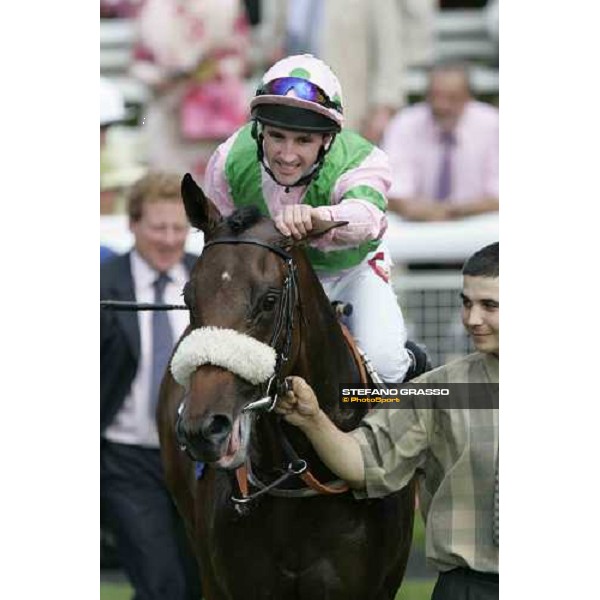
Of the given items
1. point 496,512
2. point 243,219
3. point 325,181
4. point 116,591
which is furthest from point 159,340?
point 496,512

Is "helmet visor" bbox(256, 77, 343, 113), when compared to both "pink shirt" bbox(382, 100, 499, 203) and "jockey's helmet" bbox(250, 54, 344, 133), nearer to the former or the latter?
"jockey's helmet" bbox(250, 54, 344, 133)

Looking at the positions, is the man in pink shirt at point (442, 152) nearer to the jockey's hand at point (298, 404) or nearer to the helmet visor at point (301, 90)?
the helmet visor at point (301, 90)

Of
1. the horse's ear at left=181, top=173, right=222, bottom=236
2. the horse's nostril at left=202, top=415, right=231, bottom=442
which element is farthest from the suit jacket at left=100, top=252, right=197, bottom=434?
the horse's nostril at left=202, top=415, right=231, bottom=442

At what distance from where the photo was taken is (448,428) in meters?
3.79

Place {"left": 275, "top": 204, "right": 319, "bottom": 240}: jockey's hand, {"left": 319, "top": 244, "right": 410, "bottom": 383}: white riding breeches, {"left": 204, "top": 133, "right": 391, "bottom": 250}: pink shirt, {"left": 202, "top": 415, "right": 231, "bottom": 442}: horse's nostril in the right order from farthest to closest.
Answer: {"left": 319, "top": 244, "right": 410, "bottom": 383}: white riding breeches
{"left": 204, "top": 133, "right": 391, "bottom": 250}: pink shirt
{"left": 275, "top": 204, "right": 319, "bottom": 240}: jockey's hand
{"left": 202, "top": 415, "right": 231, "bottom": 442}: horse's nostril

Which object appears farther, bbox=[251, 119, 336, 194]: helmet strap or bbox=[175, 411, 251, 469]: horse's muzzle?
bbox=[251, 119, 336, 194]: helmet strap

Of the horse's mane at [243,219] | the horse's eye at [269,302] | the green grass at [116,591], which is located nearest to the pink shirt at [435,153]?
the horse's mane at [243,219]

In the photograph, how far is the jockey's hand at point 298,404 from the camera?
3.46m

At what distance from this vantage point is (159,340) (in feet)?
15.3

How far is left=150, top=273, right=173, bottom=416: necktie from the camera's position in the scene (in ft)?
15.2

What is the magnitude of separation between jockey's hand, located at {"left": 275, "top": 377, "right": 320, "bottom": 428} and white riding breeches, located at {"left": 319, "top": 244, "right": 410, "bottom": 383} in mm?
489

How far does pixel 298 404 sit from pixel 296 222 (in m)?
0.50

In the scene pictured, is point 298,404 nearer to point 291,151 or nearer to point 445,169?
point 291,151

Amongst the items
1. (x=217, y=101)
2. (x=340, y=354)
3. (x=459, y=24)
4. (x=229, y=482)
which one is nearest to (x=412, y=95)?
(x=459, y=24)
